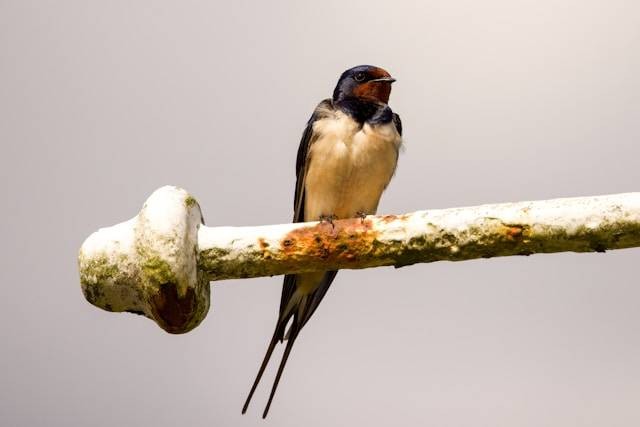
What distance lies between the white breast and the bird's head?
12 cm

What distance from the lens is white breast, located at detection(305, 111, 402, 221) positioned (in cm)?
283

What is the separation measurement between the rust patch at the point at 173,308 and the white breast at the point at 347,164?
1.01 meters

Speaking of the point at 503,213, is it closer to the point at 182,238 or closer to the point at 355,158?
the point at 182,238

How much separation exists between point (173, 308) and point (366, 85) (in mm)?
1285

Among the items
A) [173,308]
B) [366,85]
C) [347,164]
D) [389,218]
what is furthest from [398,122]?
[173,308]

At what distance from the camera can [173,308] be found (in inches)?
73.4

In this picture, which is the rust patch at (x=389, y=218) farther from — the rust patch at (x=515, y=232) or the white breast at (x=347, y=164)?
the white breast at (x=347, y=164)

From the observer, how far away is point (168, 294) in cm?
184

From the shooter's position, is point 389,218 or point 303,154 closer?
point 389,218

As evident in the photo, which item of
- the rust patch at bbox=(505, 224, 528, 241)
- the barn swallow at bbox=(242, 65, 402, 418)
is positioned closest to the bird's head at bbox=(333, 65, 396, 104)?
the barn swallow at bbox=(242, 65, 402, 418)

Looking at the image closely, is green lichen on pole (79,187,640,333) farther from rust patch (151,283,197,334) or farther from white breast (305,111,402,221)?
white breast (305,111,402,221)

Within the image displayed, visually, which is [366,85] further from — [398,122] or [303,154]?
[303,154]

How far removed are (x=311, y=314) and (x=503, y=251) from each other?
3.50 feet

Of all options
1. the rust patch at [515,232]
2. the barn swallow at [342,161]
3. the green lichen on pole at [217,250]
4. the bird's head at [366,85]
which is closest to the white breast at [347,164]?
the barn swallow at [342,161]
